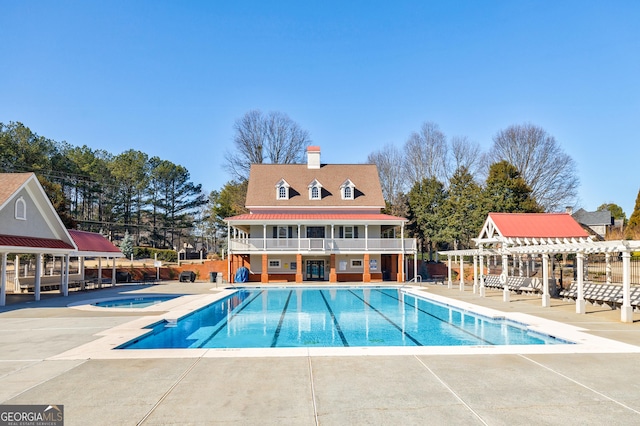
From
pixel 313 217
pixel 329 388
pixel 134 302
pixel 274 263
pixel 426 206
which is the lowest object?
pixel 134 302

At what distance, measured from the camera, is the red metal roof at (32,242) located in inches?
726

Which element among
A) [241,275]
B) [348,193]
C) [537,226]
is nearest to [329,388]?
[537,226]

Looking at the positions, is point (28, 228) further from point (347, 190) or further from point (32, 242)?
point (347, 190)

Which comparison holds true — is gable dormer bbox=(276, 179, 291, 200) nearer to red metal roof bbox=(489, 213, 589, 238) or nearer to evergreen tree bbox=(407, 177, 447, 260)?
evergreen tree bbox=(407, 177, 447, 260)

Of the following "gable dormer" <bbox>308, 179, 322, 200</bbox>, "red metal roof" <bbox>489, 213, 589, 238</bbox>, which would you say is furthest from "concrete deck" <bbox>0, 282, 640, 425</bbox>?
"gable dormer" <bbox>308, 179, 322, 200</bbox>

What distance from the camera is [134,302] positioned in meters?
22.7

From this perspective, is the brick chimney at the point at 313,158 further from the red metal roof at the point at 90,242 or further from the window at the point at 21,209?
the window at the point at 21,209

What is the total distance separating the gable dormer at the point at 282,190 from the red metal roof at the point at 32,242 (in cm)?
1749

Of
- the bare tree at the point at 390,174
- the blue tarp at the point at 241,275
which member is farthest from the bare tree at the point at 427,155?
the blue tarp at the point at 241,275

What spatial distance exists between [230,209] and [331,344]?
4118cm

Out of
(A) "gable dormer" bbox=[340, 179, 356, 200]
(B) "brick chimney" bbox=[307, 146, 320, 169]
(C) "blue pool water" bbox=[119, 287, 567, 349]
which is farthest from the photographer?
(B) "brick chimney" bbox=[307, 146, 320, 169]

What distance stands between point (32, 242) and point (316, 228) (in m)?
20.6

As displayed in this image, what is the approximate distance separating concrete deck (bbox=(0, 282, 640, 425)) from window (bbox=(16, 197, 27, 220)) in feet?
38.2

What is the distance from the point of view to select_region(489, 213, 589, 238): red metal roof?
23938 millimetres
